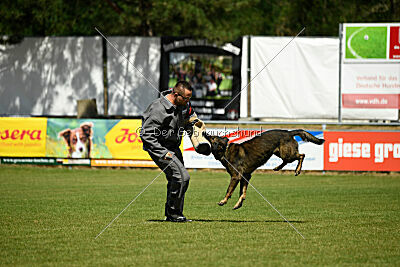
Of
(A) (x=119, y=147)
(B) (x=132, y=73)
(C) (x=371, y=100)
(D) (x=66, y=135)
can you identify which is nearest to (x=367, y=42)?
(C) (x=371, y=100)

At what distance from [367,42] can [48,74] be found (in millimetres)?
11299

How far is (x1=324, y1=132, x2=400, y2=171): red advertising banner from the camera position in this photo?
18.9 meters

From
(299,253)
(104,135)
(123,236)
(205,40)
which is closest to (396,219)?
(299,253)

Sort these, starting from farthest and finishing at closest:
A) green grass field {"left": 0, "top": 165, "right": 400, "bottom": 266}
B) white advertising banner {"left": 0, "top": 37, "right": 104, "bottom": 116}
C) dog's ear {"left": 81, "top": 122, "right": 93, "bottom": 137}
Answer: white advertising banner {"left": 0, "top": 37, "right": 104, "bottom": 116}, dog's ear {"left": 81, "top": 122, "right": 93, "bottom": 137}, green grass field {"left": 0, "top": 165, "right": 400, "bottom": 266}

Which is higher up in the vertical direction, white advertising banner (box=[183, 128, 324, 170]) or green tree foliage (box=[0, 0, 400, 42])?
green tree foliage (box=[0, 0, 400, 42])

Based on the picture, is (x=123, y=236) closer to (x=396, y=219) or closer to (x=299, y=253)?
(x=299, y=253)

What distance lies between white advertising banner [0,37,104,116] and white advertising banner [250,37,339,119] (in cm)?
593

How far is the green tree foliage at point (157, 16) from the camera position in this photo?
25984 mm

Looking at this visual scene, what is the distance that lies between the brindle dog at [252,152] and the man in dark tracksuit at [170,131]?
19.2 inches

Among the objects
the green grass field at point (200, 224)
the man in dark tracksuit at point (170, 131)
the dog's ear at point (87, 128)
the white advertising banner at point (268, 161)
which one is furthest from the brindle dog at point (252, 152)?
the dog's ear at point (87, 128)

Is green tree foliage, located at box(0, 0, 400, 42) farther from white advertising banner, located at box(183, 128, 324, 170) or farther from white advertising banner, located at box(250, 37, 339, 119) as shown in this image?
white advertising banner, located at box(183, 128, 324, 170)

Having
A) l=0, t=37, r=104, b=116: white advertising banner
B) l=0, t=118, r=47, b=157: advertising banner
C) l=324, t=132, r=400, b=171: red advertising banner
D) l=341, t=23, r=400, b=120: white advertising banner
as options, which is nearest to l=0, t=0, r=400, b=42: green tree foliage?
l=0, t=37, r=104, b=116: white advertising banner

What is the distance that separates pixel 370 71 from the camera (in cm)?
2209

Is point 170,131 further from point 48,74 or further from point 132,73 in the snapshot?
point 48,74
